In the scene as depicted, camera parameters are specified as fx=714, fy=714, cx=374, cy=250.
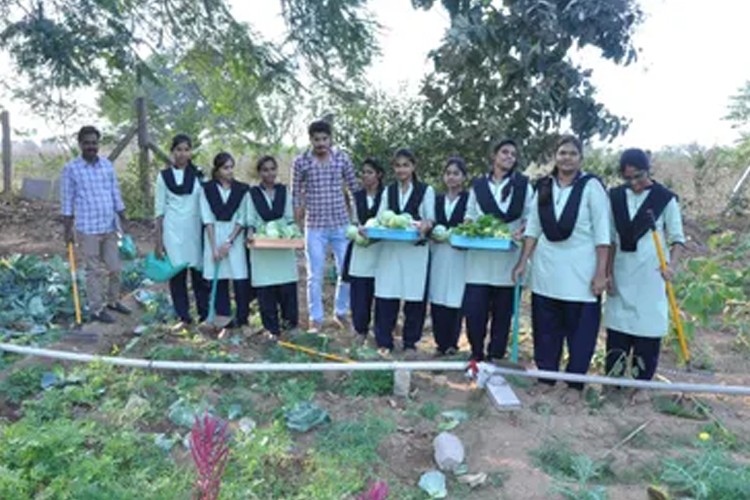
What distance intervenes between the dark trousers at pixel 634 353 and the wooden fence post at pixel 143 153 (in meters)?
7.66

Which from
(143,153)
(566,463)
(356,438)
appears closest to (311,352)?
(356,438)

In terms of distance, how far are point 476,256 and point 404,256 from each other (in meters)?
0.57

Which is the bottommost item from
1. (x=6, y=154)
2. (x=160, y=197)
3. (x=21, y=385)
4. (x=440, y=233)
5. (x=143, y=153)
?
(x=21, y=385)

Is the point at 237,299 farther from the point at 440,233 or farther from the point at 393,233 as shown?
the point at 440,233

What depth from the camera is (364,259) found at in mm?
5457

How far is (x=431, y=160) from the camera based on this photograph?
28.9 ft

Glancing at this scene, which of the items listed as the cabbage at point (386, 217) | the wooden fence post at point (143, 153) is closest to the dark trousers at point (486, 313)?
the cabbage at point (386, 217)

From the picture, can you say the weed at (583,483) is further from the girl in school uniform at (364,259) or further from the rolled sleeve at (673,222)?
the girl in school uniform at (364,259)

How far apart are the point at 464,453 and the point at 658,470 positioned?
98cm

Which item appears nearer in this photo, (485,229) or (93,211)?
(485,229)

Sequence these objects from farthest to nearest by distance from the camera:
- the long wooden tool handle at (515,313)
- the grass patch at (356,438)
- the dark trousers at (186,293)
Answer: the dark trousers at (186,293) → the long wooden tool handle at (515,313) → the grass patch at (356,438)

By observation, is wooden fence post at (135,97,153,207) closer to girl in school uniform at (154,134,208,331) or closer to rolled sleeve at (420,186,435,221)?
girl in school uniform at (154,134,208,331)

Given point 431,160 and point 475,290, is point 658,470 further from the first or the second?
point 431,160

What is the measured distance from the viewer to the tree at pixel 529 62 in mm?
6789
